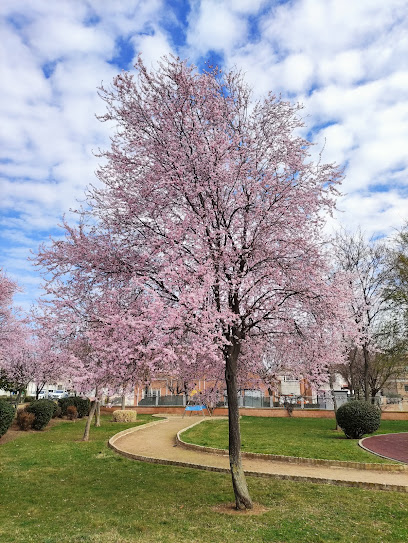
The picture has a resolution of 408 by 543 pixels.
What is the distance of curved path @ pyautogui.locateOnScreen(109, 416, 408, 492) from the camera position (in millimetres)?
10812

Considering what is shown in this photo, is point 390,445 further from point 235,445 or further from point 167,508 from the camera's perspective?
point 167,508

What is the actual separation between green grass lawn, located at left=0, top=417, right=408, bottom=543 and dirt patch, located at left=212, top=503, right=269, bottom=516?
0.53 feet

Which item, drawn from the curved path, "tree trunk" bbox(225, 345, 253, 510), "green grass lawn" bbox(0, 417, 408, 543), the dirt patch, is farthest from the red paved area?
"tree trunk" bbox(225, 345, 253, 510)

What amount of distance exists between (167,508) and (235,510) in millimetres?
1475

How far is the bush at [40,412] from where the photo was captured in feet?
73.6

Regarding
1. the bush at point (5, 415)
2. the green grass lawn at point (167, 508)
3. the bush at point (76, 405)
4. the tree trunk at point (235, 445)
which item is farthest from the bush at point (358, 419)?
the bush at point (76, 405)

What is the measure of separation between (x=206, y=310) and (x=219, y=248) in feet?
5.58

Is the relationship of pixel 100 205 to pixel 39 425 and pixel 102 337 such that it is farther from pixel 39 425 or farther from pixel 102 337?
pixel 39 425

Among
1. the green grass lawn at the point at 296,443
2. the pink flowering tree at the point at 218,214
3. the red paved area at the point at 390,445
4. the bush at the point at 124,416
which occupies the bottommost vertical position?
the red paved area at the point at 390,445

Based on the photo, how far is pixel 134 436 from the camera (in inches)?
822

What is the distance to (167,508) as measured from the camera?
8938 mm

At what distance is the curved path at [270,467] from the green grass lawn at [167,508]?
463 mm

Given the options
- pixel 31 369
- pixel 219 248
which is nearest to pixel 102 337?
pixel 219 248

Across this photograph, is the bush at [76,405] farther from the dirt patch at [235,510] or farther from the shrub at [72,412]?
the dirt patch at [235,510]
